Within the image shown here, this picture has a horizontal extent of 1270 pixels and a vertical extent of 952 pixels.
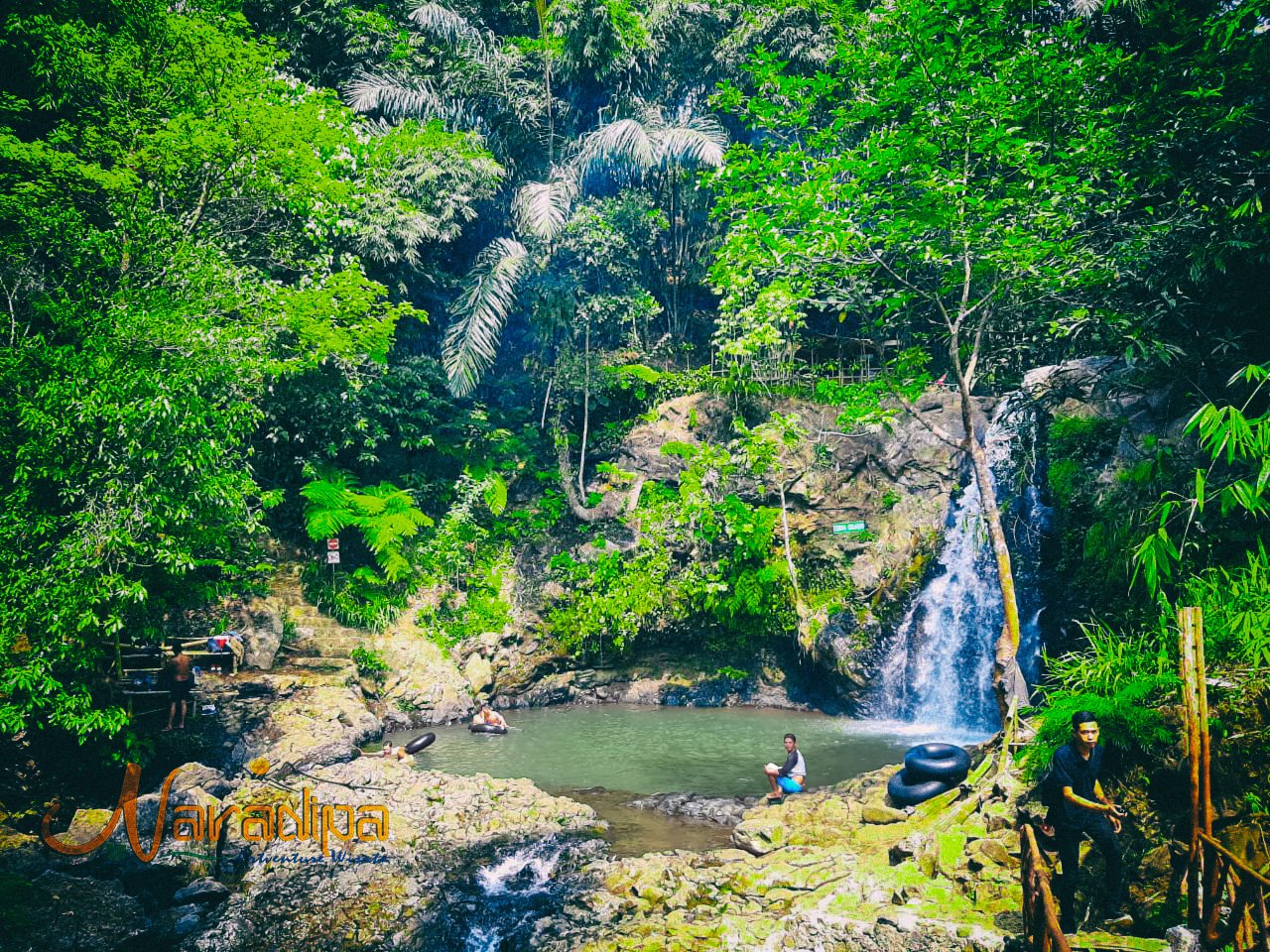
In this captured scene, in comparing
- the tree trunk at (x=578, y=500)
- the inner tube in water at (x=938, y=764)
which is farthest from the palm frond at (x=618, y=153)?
the inner tube in water at (x=938, y=764)

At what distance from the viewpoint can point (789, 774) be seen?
856cm

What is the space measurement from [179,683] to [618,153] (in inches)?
525

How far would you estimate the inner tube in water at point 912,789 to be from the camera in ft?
23.5

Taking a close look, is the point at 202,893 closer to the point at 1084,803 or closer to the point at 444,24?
the point at 1084,803

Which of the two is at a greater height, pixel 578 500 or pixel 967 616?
pixel 578 500

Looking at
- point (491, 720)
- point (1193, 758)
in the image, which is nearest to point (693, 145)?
point (491, 720)

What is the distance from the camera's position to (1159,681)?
5.18 meters

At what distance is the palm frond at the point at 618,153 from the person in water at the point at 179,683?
12884 mm

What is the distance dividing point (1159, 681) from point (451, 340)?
→ 45.1 feet

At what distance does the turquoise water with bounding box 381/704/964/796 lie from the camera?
9734mm

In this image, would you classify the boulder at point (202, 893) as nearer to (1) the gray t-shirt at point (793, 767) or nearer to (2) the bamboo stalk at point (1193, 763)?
(1) the gray t-shirt at point (793, 767)

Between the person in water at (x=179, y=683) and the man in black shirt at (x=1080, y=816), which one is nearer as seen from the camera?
the man in black shirt at (x=1080, y=816)

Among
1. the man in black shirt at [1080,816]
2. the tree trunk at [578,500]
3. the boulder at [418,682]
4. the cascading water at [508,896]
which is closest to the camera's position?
the man in black shirt at [1080,816]

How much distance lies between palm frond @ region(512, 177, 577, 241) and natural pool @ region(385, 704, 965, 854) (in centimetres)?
1029
